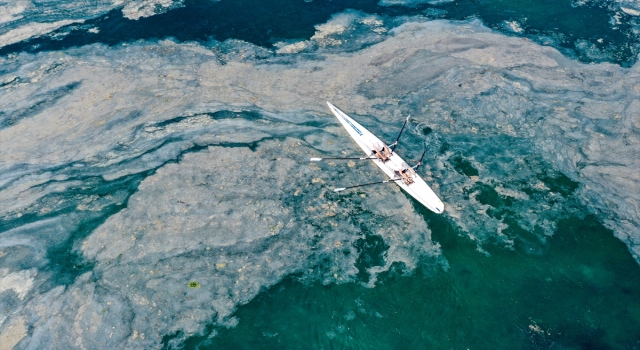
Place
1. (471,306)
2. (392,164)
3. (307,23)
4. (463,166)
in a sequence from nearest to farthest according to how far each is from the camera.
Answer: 1. (471,306)
2. (392,164)
3. (463,166)
4. (307,23)

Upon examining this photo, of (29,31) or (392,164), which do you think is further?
(29,31)

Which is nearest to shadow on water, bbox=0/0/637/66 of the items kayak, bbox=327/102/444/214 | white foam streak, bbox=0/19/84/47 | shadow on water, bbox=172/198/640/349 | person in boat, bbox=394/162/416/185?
white foam streak, bbox=0/19/84/47

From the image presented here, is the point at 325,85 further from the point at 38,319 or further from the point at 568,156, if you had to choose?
the point at 38,319

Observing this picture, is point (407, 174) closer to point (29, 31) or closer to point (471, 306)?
point (471, 306)

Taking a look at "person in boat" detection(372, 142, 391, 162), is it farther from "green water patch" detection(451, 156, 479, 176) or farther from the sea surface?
"green water patch" detection(451, 156, 479, 176)

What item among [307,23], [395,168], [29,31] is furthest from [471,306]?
[29,31]

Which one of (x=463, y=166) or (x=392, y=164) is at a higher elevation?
(x=392, y=164)
